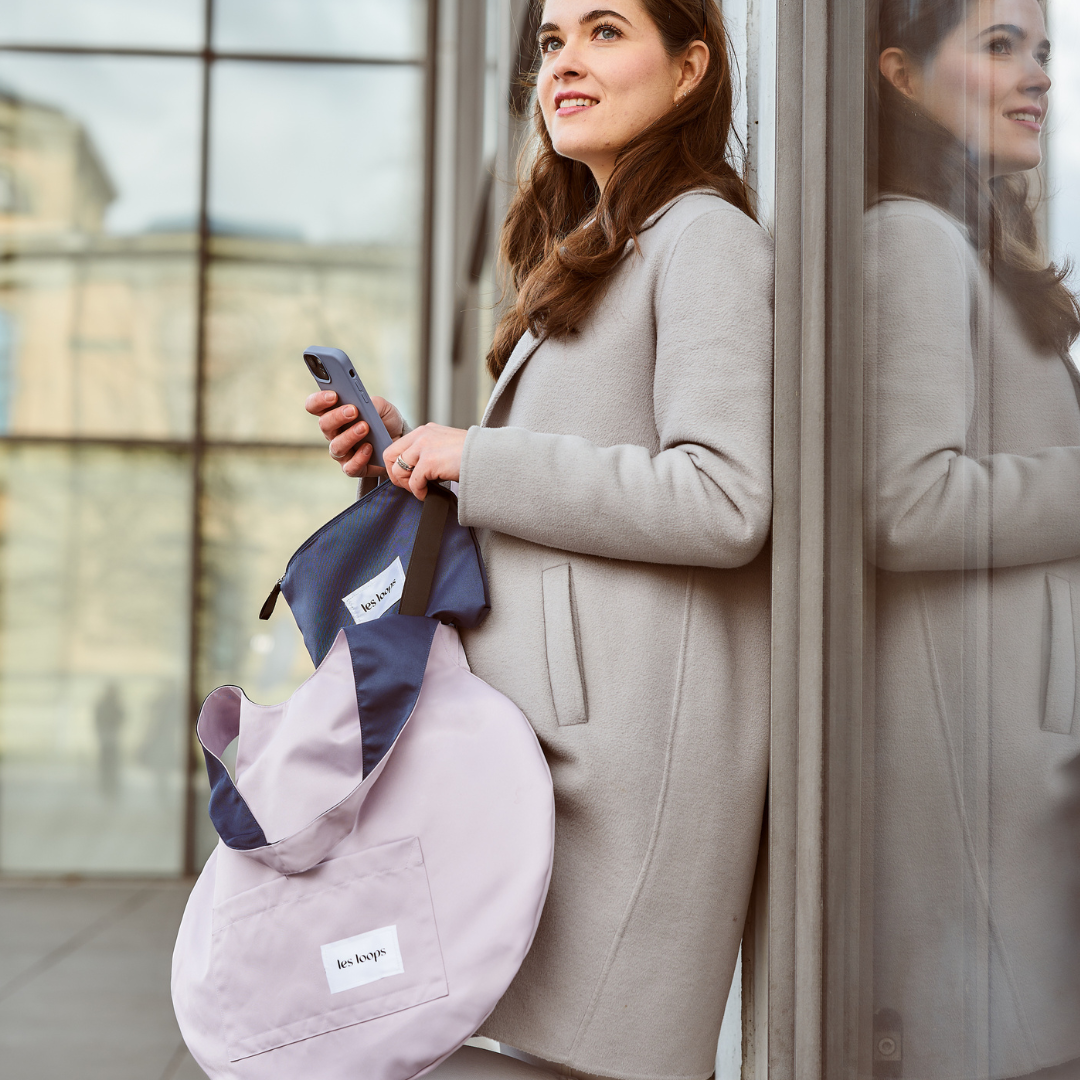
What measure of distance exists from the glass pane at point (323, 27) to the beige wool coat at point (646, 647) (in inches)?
228

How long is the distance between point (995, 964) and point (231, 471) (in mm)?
5629

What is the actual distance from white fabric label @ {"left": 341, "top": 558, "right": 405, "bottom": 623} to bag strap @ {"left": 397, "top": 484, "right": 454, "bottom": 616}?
2 cm

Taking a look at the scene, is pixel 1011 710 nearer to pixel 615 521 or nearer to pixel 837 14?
pixel 615 521

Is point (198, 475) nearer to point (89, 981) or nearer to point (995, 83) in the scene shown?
point (89, 981)

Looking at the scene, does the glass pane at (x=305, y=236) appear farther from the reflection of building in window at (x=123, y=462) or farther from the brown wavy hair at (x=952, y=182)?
the brown wavy hair at (x=952, y=182)

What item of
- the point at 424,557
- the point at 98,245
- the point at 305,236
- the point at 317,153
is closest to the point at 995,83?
the point at 424,557

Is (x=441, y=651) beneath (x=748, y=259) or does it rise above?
beneath

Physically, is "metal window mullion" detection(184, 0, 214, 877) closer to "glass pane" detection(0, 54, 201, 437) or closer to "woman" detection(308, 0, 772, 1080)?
"glass pane" detection(0, 54, 201, 437)

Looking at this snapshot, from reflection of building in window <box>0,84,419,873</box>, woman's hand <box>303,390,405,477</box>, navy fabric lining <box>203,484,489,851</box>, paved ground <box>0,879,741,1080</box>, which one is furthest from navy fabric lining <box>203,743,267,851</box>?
reflection of building in window <box>0,84,419,873</box>

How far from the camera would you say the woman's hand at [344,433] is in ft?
3.74

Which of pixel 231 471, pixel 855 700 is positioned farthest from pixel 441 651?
pixel 231 471

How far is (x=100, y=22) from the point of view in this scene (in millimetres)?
6035

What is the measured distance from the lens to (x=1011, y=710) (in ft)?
2.40

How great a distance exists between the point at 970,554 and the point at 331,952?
0.60 meters
